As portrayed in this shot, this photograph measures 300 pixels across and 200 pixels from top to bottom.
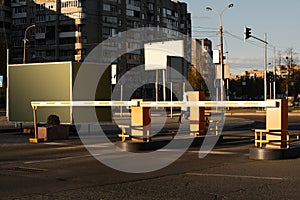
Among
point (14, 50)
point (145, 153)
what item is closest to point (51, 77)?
point (145, 153)

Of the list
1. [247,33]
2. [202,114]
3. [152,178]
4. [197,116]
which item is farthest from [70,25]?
[152,178]

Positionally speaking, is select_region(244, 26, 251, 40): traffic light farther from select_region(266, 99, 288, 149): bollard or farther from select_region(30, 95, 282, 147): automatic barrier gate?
select_region(266, 99, 288, 149): bollard

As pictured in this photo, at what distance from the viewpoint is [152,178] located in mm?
11797

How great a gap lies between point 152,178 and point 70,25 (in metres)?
88.2

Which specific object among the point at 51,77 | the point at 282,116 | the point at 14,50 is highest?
the point at 14,50

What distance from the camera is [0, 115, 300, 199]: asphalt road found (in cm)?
970

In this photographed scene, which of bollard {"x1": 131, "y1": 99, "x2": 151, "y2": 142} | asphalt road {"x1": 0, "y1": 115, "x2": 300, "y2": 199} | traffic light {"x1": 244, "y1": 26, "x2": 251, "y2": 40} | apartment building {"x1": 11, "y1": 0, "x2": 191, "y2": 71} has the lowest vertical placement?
asphalt road {"x1": 0, "y1": 115, "x2": 300, "y2": 199}

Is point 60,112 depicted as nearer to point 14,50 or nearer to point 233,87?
point 14,50

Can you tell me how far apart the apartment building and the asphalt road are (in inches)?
3184

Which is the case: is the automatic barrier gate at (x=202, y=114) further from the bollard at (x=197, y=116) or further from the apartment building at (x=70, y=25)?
the apartment building at (x=70, y=25)

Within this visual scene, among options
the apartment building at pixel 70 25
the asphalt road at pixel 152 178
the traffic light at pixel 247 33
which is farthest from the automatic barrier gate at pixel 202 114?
the apartment building at pixel 70 25

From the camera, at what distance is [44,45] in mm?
100438

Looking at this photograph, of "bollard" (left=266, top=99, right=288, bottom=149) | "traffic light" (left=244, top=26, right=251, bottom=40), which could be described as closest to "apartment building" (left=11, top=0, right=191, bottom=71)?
"traffic light" (left=244, top=26, right=251, bottom=40)

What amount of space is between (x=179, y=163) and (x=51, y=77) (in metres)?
13.1
